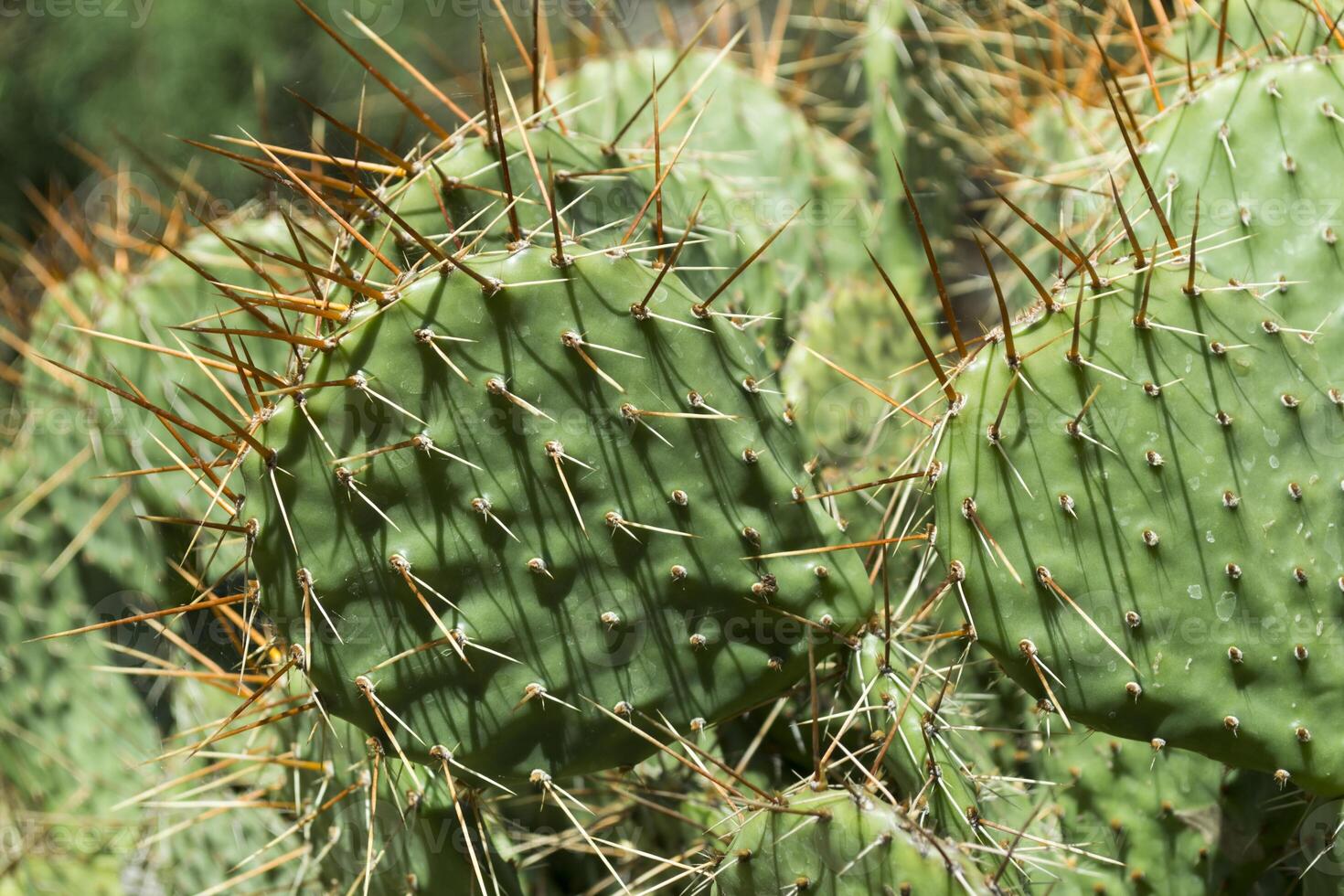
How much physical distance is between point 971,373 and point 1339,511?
453mm

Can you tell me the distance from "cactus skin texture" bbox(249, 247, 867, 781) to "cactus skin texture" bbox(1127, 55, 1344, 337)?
2.24 feet

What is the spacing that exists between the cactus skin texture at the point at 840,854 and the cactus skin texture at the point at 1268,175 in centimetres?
79

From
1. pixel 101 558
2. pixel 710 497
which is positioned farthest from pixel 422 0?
pixel 710 497

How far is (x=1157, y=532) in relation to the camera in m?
1.30

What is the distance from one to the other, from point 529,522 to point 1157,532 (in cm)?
71

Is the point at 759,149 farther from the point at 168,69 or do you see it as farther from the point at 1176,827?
the point at 168,69

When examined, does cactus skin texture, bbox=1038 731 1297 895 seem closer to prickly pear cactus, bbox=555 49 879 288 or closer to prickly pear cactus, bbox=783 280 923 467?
prickly pear cactus, bbox=783 280 923 467

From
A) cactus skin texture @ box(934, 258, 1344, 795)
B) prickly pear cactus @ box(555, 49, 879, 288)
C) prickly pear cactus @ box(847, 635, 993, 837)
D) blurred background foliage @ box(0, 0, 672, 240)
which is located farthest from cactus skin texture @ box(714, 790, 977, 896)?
blurred background foliage @ box(0, 0, 672, 240)

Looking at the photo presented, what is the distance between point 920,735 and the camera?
1365 mm

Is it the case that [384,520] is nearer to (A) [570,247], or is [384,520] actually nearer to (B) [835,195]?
(A) [570,247]

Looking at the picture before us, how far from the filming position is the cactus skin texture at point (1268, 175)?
4.79ft

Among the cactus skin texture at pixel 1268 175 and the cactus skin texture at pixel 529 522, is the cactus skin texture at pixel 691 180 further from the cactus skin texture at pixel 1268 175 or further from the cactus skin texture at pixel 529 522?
the cactus skin texture at pixel 1268 175

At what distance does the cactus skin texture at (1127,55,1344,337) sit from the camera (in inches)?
57.5

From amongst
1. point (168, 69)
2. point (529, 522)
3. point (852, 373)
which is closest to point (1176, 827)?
point (852, 373)
